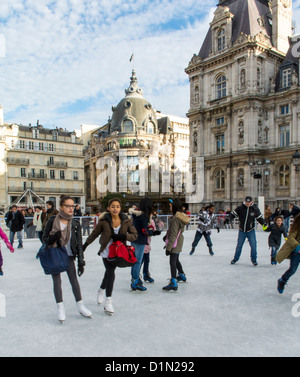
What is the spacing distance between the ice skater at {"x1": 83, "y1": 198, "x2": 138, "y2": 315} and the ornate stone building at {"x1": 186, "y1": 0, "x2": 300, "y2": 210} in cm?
2530

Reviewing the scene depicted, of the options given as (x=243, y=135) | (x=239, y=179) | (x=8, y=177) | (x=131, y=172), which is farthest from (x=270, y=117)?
(x=8, y=177)

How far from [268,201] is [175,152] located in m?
29.6

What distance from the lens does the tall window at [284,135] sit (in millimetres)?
30422

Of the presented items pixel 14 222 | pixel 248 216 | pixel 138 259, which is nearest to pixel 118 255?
pixel 138 259

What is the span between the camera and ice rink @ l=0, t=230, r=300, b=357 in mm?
3732

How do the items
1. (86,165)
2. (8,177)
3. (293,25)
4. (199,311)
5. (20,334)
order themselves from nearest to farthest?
(20,334) → (199,311) → (293,25) → (8,177) → (86,165)

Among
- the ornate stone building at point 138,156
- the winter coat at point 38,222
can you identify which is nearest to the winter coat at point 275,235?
the winter coat at point 38,222

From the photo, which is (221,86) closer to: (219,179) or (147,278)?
(219,179)

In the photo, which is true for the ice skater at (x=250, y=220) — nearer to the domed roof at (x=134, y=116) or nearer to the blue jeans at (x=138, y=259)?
the blue jeans at (x=138, y=259)

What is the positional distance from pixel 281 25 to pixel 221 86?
27.8 ft

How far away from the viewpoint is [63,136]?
54.1 metres

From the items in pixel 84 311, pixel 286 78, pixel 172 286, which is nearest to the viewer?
pixel 84 311

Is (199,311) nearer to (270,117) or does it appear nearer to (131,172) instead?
(270,117)

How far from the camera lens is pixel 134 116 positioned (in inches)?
2234
